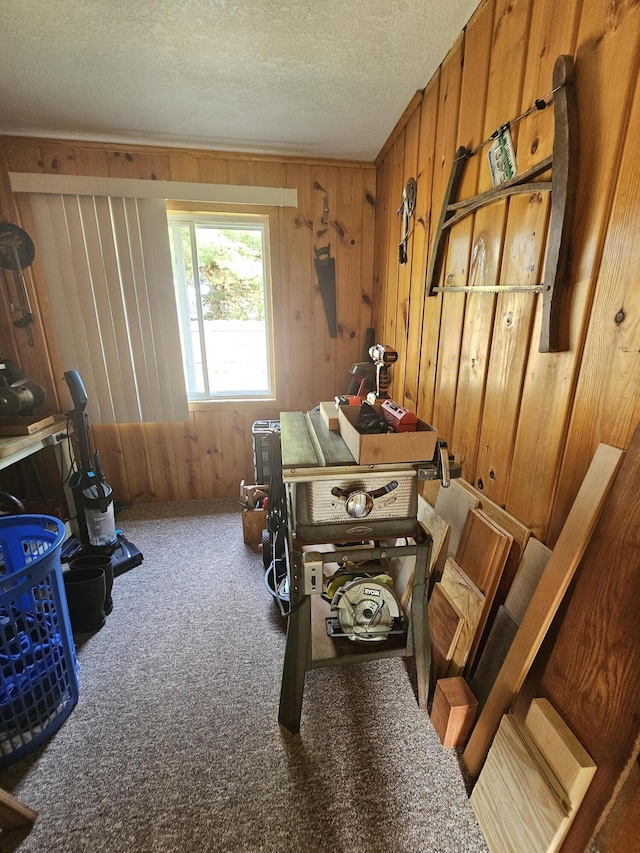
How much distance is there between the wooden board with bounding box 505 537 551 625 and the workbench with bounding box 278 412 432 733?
0.26 meters

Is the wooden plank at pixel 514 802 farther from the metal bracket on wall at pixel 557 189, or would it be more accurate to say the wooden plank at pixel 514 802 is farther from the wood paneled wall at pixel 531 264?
the metal bracket on wall at pixel 557 189

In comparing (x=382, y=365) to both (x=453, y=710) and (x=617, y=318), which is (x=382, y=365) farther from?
(x=453, y=710)

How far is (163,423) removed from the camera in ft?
8.86

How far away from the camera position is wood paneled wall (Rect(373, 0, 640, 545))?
30.5 inches

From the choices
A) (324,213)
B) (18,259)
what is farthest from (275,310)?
(18,259)

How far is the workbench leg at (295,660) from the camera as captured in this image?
1.07 m

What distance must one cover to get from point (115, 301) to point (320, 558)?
2.32 meters

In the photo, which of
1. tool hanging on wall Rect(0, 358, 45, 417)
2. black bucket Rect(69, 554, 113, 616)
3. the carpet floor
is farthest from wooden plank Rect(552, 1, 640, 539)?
tool hanging on wall Rect(0, 358, 45, 417)

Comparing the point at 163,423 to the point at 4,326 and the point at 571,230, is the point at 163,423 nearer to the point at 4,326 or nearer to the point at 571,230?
the point at 4,326

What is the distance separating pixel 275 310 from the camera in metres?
2.57

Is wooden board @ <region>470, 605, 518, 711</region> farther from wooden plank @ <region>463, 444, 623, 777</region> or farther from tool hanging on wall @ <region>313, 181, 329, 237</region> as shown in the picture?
tool hanging on wall @ <region>313, 181, 329, 237</region>

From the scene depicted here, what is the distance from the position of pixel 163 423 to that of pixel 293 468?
6.84 ft

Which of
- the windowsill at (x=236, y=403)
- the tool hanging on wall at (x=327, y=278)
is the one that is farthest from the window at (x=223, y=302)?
the tool hanging on wall at (x=327, y=278)

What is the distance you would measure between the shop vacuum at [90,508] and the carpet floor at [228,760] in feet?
1.88
